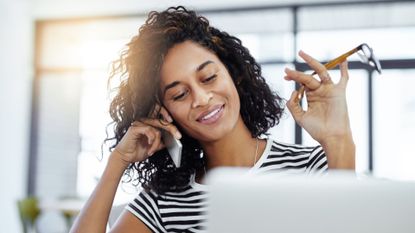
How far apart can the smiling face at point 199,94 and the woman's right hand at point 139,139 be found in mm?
43

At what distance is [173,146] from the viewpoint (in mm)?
1227

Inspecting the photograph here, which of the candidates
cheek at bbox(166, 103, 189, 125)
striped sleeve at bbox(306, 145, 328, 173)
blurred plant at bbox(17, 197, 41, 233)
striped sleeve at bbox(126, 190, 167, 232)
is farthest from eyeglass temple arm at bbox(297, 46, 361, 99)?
blurred plant at bbox(17, 197, 41, 233)

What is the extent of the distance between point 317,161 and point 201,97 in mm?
281

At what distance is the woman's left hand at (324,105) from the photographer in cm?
107

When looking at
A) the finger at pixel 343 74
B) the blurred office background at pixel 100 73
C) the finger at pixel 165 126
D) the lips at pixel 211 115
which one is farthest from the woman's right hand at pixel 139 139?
the blurred office background at pixel 100 73

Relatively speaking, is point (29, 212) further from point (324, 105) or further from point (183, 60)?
point (324, 105)

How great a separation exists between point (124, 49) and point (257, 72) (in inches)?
13.4

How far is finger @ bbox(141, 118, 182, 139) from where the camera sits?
1.22 metres

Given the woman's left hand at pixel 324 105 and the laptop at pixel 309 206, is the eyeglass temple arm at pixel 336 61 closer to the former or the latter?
the woman's left hand at pixel 324 105

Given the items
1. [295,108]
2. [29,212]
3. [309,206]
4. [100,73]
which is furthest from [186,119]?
[100,73]

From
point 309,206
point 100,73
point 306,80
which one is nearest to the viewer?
point 309,206

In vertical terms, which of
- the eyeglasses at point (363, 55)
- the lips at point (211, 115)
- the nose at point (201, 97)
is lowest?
the lips at point (211, 115)

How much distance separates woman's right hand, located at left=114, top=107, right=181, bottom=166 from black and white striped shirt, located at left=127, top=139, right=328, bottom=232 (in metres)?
0.09

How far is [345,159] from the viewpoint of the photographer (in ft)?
3.40
